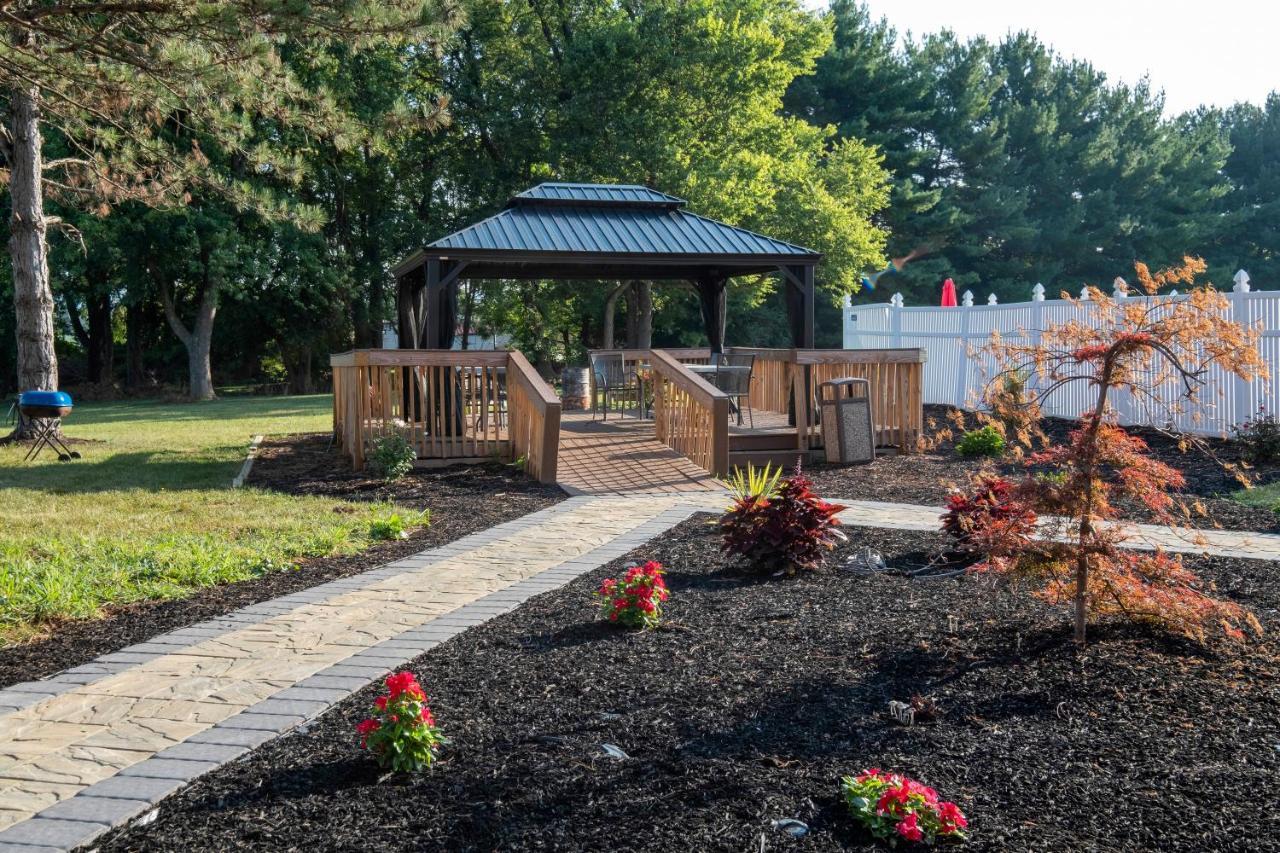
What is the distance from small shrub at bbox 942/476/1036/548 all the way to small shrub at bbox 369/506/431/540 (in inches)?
147

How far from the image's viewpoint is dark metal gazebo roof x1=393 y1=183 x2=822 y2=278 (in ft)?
42.5

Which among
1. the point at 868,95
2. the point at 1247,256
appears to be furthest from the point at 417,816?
the point at 1247,256

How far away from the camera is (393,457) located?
10.6m

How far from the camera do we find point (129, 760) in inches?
143

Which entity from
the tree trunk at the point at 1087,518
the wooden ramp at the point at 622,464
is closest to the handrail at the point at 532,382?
the wooden ramp at the point at 622,464

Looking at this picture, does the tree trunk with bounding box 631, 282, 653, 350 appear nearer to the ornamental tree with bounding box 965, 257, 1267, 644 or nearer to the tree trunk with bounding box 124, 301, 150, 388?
the tree trunk with bounding box 124, 301, 150, 388

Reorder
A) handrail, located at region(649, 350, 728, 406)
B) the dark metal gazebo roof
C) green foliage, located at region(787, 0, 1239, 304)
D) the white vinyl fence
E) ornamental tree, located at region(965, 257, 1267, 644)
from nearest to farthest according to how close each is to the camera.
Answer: ornamental tree, located at region(965, 257, 1267, 644) → handrail, located at region(649, 350, 728, 406) → the white vinyl fence → the dark metal gazebo roof → green foliage, located at region(787, 0, 1239, 304)

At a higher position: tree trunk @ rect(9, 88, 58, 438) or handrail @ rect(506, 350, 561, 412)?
tree trunk @ rect(9, 88, 58, 438)

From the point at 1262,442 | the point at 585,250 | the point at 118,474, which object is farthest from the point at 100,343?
the point at 1262,442

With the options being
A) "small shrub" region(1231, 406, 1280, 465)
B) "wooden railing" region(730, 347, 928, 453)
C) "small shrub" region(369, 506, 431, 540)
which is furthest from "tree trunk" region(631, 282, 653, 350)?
"small shrub" region(369, 506, 431, 540)

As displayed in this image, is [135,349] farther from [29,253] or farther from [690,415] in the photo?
[690,415]

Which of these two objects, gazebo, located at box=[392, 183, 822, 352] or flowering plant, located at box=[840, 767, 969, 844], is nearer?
flowering plant, located at box=[840, 767, 969, 844]

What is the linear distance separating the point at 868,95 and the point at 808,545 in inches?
1359

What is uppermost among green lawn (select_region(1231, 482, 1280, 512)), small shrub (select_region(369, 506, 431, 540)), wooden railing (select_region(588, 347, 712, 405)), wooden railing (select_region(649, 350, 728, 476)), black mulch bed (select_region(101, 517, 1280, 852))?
wooden railing (select_region(588, 347, 712, 405))
